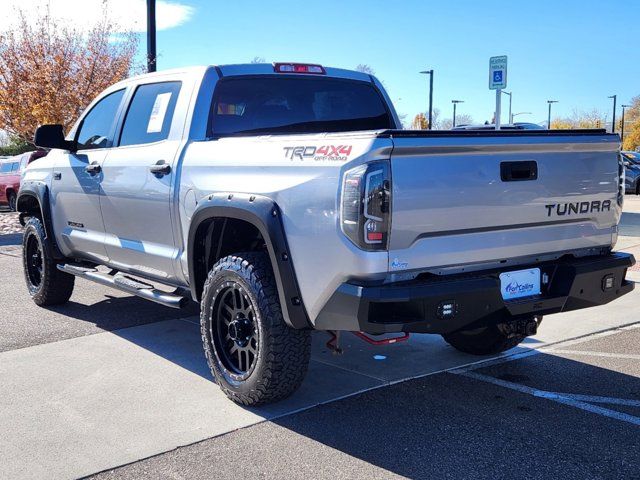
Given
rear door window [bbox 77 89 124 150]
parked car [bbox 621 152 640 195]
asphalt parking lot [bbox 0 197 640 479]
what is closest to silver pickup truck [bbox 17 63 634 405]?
rear door window [bbox 77 89 124 150]

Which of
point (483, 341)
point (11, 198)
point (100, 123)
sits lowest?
point (11, 198)

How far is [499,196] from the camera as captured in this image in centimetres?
371

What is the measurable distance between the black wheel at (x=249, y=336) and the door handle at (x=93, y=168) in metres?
1.80

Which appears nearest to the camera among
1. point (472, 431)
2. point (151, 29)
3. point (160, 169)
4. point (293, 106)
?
point (472, 431)

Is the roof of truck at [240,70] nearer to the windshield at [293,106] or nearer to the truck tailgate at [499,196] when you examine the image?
the windshield at [293,106]

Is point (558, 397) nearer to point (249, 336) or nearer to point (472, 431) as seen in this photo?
point (472, 431)

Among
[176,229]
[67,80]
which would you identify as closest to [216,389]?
[176,229]

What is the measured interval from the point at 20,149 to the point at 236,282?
44970 mm

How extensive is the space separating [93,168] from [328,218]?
112 inches

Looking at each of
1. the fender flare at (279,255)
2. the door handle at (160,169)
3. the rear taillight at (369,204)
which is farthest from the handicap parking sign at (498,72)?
the rear taillight at (369,204)

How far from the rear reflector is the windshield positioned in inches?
1.9

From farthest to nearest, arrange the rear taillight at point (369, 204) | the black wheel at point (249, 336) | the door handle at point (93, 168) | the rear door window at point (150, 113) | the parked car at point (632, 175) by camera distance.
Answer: the parked car at point (632, 175)
the door handle at point (93, 168)
the rear door window at point (150, 113)
the black wheel at point (249, 336)
the rear taillight at point (369, 204)

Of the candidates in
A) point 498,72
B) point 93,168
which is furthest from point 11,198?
point 93,168

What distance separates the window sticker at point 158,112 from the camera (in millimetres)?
5035
